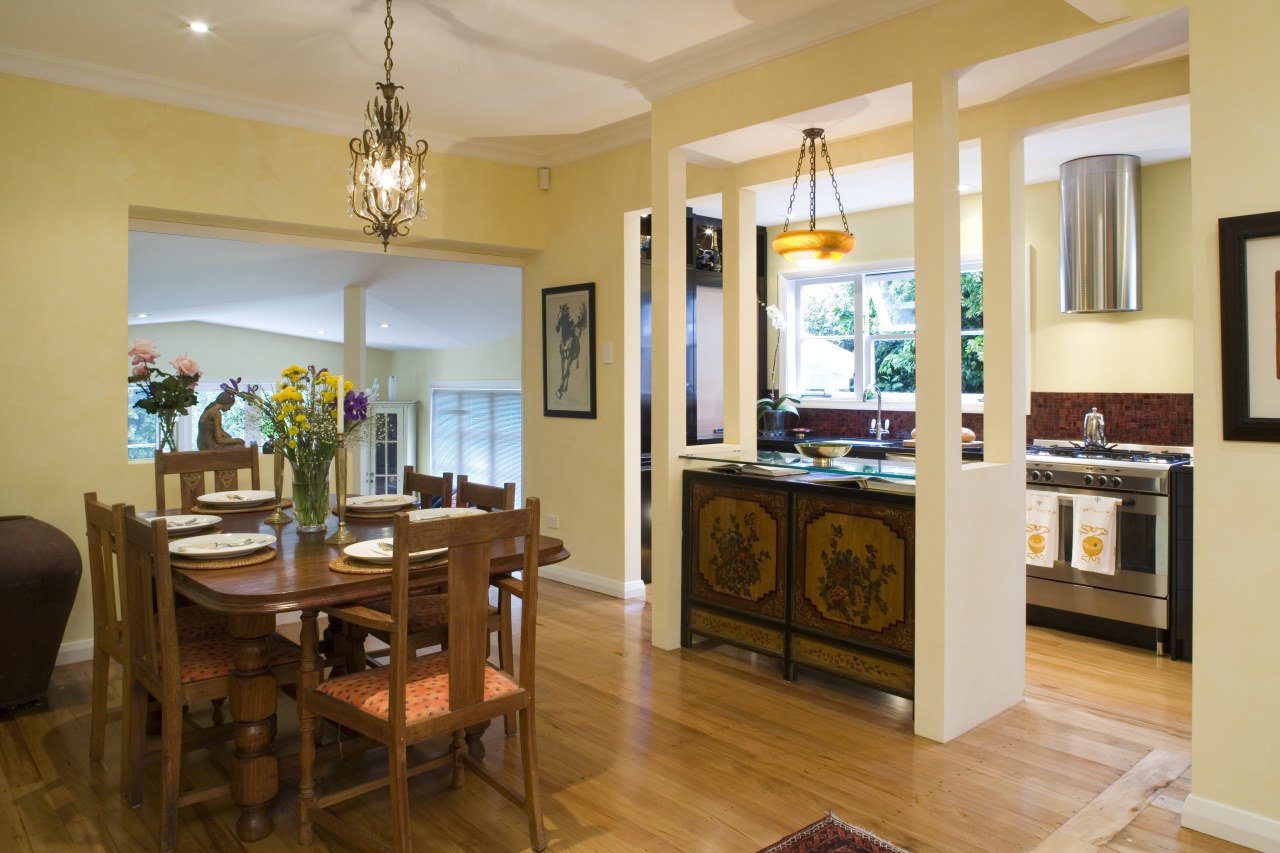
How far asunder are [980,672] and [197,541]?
2.73m

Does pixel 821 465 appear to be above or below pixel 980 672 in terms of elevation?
above

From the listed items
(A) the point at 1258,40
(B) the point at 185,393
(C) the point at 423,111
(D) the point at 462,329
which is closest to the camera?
(A) the point at 1258,40

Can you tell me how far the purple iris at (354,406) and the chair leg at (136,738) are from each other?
1007 mm

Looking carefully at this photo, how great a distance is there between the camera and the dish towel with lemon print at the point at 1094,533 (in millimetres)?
4109

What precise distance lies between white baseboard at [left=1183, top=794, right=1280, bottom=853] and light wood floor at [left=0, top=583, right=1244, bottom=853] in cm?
5

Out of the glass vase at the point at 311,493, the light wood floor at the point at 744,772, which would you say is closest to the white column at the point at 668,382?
the light wood floor at the point at 744,772

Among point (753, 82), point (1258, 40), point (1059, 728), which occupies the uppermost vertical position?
point (753, 82)

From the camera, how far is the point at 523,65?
389cm

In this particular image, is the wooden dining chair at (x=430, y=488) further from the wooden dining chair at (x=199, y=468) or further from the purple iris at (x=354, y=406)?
the wooden dining chair at (x=199, y=468)

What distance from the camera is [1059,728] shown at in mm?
3178

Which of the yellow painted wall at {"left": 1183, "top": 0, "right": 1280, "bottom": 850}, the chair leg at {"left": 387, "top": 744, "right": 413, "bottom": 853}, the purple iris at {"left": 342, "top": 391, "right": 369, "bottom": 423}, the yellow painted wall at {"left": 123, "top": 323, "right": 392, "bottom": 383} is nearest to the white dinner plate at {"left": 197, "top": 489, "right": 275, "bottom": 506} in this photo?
the purple iris at {"left": 342, "top": 391, "right": 369, "bottom": 423}

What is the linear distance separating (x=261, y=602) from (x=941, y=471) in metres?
2.19

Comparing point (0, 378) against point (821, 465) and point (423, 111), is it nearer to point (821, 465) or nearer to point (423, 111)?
point (423, 111)

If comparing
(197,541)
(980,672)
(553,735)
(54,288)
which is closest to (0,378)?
(54,288)
